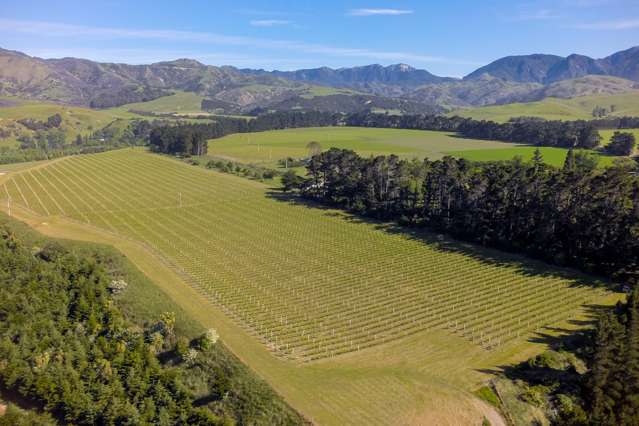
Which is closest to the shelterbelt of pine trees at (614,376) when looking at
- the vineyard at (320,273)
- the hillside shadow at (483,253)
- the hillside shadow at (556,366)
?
the hillside shadow at (556,366)

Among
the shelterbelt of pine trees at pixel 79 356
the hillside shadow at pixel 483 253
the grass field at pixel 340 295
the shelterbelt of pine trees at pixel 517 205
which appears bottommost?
the shelterbelt of pine trees at pixel 79 356

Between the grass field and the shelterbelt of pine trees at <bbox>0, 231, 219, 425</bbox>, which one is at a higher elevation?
the grass field

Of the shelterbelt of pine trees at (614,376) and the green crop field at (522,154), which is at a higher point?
the green crop field at (522,154)

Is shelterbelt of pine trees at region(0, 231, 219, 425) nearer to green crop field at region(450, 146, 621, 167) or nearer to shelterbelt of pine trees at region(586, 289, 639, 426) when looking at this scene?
shelterbelt of pine trees at region(586, 289, 639, 426)

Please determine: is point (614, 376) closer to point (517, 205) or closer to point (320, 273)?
point (320, 273)

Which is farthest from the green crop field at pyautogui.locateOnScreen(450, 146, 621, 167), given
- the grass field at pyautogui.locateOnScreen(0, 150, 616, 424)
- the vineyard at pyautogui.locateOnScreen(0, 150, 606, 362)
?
the vineyard at pyautogui.locateOnScreen(0, 150, 606, 362)

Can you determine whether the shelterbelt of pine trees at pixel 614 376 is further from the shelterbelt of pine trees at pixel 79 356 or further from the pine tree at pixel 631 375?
the shelterbelt of pine trees at pixel 79 356

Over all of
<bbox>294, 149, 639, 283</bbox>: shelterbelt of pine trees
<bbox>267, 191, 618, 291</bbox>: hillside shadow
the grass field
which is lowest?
the grass field
